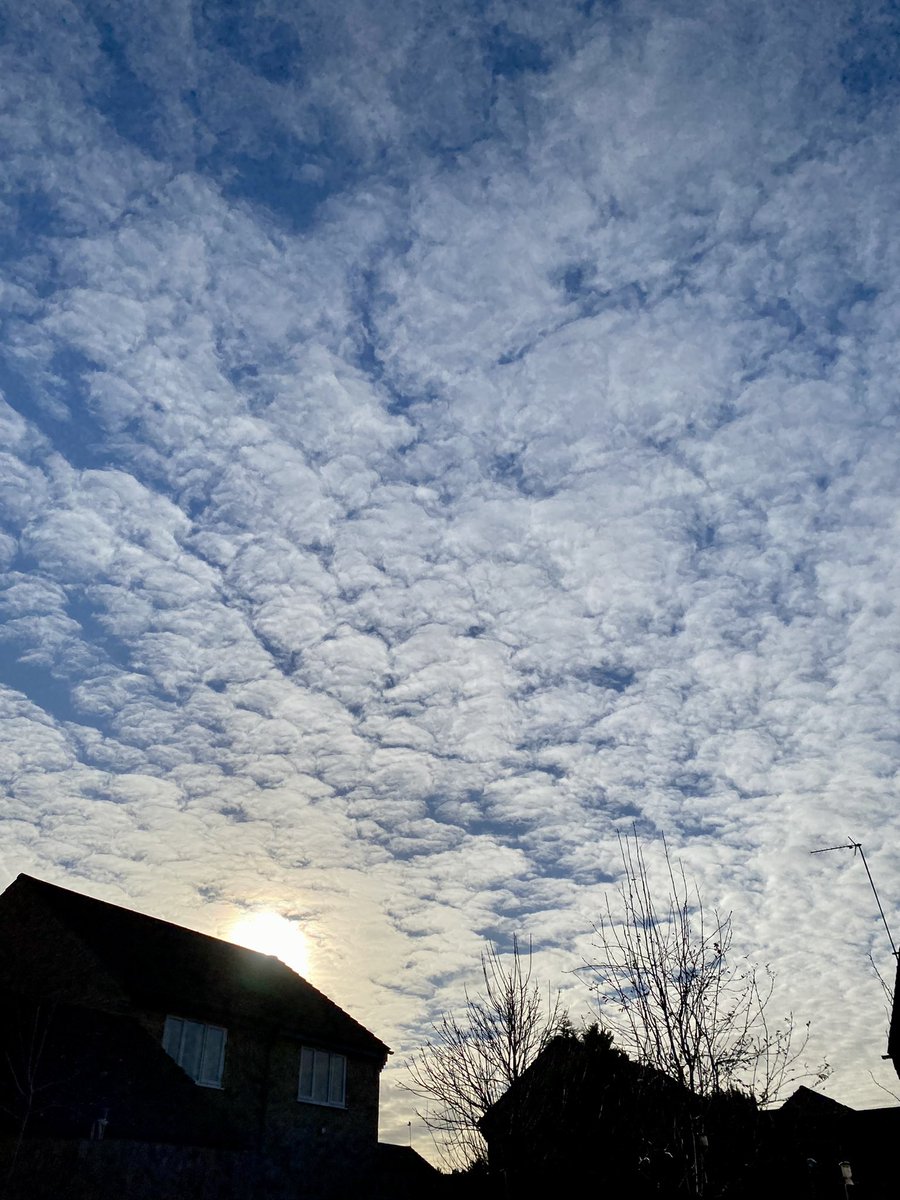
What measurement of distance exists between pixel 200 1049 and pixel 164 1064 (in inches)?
95.9

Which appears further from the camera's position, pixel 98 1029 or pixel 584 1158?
pixel 584 1158

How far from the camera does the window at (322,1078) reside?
88.6 ft

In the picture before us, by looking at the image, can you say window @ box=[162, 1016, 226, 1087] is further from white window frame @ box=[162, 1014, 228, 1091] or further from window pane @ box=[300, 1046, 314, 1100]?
window pane @ box=[300, 1046, 314, 1100]

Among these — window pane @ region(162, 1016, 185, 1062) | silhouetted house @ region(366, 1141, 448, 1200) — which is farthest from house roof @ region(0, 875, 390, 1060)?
silhouetted house @ region(366, 1141, 448, 1200)

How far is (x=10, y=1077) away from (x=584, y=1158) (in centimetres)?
1723

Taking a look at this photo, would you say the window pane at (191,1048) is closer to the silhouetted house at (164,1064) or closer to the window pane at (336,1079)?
the silhouetted house at (164,1064)

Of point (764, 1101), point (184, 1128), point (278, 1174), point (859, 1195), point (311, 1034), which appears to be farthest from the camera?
point (859, 1195)

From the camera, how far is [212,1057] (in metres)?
24.5

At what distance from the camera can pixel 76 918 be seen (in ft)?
83.3

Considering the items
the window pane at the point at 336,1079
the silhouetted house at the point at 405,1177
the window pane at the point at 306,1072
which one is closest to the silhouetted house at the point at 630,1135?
the silhouetted house at the point at 405,1177

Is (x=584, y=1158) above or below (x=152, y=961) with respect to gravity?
below

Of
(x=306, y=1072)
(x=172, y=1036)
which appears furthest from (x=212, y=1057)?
(x=306, y=1072)

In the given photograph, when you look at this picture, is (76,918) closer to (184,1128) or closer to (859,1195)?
(184,1128)

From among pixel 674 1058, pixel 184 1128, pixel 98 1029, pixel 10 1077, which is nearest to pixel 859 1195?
pixel 674 1058
